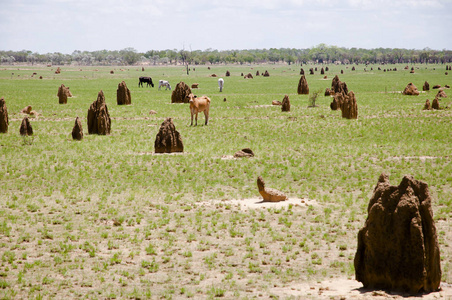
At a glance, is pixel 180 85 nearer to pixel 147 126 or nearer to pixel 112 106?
pixel 112 106

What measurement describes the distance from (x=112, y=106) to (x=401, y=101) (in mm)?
25201

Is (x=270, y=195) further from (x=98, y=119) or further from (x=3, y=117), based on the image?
(x=3, y=117)

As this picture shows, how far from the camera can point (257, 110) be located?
41094 millimetres

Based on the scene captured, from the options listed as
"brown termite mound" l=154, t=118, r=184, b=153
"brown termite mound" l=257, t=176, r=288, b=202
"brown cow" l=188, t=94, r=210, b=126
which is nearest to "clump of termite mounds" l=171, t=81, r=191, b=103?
"brown cow" l=188, t=94, r=210, b=126

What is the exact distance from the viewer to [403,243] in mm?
8602

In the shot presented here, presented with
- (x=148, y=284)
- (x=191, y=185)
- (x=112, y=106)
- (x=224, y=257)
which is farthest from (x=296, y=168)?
(x=112, y=106)

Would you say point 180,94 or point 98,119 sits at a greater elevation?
point 180,94

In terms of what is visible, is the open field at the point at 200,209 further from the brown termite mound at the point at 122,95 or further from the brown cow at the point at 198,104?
the brown termite mound at the point at 122,95

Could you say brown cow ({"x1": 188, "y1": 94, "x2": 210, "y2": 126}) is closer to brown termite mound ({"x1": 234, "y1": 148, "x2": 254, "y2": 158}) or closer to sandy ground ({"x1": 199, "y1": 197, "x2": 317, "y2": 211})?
brown termite mound ({"x1": 234, "y1": 148, "x2": 254, "y2": 158})

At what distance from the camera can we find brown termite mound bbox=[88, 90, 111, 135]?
92.6 ft

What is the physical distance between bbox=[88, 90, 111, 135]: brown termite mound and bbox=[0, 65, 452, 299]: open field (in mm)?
658

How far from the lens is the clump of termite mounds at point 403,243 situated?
27.8 ft

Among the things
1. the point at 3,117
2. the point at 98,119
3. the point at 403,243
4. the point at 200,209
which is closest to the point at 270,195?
the point at 200,209

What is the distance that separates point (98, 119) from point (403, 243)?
22390 millimetres
